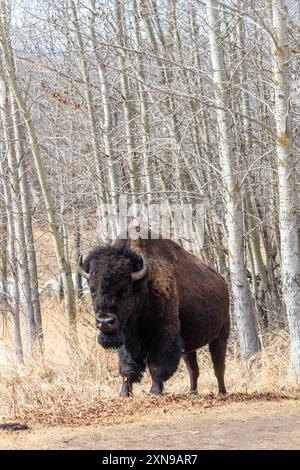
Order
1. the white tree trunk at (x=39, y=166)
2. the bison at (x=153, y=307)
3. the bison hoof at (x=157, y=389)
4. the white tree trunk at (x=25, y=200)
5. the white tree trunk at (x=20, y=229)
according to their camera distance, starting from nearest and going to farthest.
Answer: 1. the bison at (x=153, y=307)
2. the bison hoof at (x=157, y=389)
3. the white tree trunk at (x=39, y=166)
4. the white tree trunk at (x=20, y=229)
5. the white tree trunk at (x=25, y=200)

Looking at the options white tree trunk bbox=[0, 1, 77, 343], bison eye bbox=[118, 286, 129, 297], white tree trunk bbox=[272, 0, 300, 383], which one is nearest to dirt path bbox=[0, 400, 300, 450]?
→ bison eye bbox=[118, 286, 129, 297]

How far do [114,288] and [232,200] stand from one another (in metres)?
3.30

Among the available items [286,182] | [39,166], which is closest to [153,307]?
[286,182]

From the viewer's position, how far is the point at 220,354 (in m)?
11.9

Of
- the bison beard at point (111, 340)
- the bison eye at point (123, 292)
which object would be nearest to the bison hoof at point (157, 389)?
the bison beard at point (111, 340)

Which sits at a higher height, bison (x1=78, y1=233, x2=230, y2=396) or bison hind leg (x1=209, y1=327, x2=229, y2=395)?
bison (x1=78, y1=233, x2=230, y2=396)

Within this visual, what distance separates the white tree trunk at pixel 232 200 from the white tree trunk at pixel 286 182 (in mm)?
1274

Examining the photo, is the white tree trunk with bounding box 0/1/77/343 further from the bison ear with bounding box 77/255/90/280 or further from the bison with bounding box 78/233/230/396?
the bison ear with bounding box 77/255/90/280

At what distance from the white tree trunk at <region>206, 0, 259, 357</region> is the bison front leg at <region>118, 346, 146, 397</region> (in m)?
2.98

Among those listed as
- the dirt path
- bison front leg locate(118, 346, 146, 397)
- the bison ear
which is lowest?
the dirt path

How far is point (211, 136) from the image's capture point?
1866cm

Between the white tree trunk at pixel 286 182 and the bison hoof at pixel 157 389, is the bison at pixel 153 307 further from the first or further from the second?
the white tree trunk at pixel 286 182

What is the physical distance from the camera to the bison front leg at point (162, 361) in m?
10.1

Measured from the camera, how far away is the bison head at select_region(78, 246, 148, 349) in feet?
31.4
